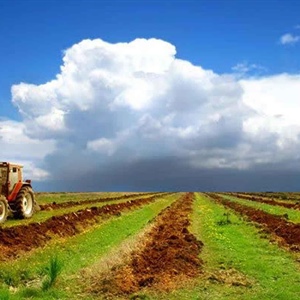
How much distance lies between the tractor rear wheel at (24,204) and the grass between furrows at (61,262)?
25.1 feet

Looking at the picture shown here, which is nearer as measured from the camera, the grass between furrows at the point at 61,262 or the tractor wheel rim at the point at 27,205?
the grass between furrows at the point at 61,262

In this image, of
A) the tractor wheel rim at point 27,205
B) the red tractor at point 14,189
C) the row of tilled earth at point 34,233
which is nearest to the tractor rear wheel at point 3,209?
the red tractor at point 14,189

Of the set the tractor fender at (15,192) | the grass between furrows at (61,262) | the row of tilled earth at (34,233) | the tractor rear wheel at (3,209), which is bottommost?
the grass between furrows at (61,262)

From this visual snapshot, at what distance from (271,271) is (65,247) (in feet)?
27.2

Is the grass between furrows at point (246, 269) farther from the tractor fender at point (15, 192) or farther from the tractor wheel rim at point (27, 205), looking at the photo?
the tractor wheel rim at point (27, 205)

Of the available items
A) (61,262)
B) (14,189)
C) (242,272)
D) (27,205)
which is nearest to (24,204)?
(27,205)

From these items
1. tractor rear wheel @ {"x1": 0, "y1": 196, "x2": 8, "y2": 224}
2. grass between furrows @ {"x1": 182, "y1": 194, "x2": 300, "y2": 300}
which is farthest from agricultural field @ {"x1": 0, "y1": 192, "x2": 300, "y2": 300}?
tractor rear wheel @ {"x1": 0, "y1": 196, "x2": 8, "y2": 224}

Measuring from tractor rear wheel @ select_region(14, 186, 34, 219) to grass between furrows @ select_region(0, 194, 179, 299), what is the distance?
764 cm

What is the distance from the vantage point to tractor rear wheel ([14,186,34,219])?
31641 millimetres

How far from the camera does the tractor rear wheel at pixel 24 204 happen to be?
31.6 meters

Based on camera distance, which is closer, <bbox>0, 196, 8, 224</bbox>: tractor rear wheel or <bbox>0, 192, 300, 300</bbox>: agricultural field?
<bbox>0, 192, 300, 300</bbox>: agricultural field

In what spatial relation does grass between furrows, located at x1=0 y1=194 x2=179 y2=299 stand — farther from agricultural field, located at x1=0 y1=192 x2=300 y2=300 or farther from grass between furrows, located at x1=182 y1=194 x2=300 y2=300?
grass between furrows, located at x1=182 y1=194 x2=300 y2=300

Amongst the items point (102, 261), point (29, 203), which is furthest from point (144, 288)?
point (29, 203)

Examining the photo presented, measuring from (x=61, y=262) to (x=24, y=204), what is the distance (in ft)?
56.2
